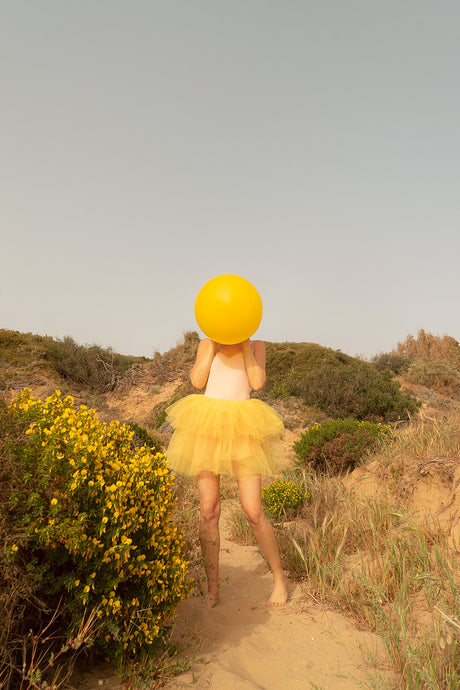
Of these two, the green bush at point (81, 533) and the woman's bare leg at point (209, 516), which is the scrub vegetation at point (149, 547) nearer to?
the green bush at point (81, 533)

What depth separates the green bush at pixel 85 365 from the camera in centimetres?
1680

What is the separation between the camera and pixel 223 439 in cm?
327

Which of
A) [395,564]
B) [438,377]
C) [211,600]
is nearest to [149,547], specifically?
[211,600]

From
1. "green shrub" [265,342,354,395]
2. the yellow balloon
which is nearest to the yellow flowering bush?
the yellow balloon

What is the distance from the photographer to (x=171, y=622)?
3.16 metres

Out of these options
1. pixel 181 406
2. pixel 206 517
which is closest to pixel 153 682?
pixel 206 517

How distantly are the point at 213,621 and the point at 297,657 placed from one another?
722 millimetres

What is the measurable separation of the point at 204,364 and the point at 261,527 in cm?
134

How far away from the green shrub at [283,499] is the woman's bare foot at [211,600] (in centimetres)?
165

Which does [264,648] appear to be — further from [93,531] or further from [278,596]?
[93,531]

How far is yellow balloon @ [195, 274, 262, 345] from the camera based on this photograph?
10.5 feet

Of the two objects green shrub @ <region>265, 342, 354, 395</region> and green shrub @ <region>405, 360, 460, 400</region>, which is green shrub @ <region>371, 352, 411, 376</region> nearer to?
green shrub @ <region>405, 360, 460, 400</region>

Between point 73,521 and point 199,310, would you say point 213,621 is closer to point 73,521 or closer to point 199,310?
point 73,521

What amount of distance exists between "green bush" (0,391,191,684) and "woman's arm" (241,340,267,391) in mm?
1160
